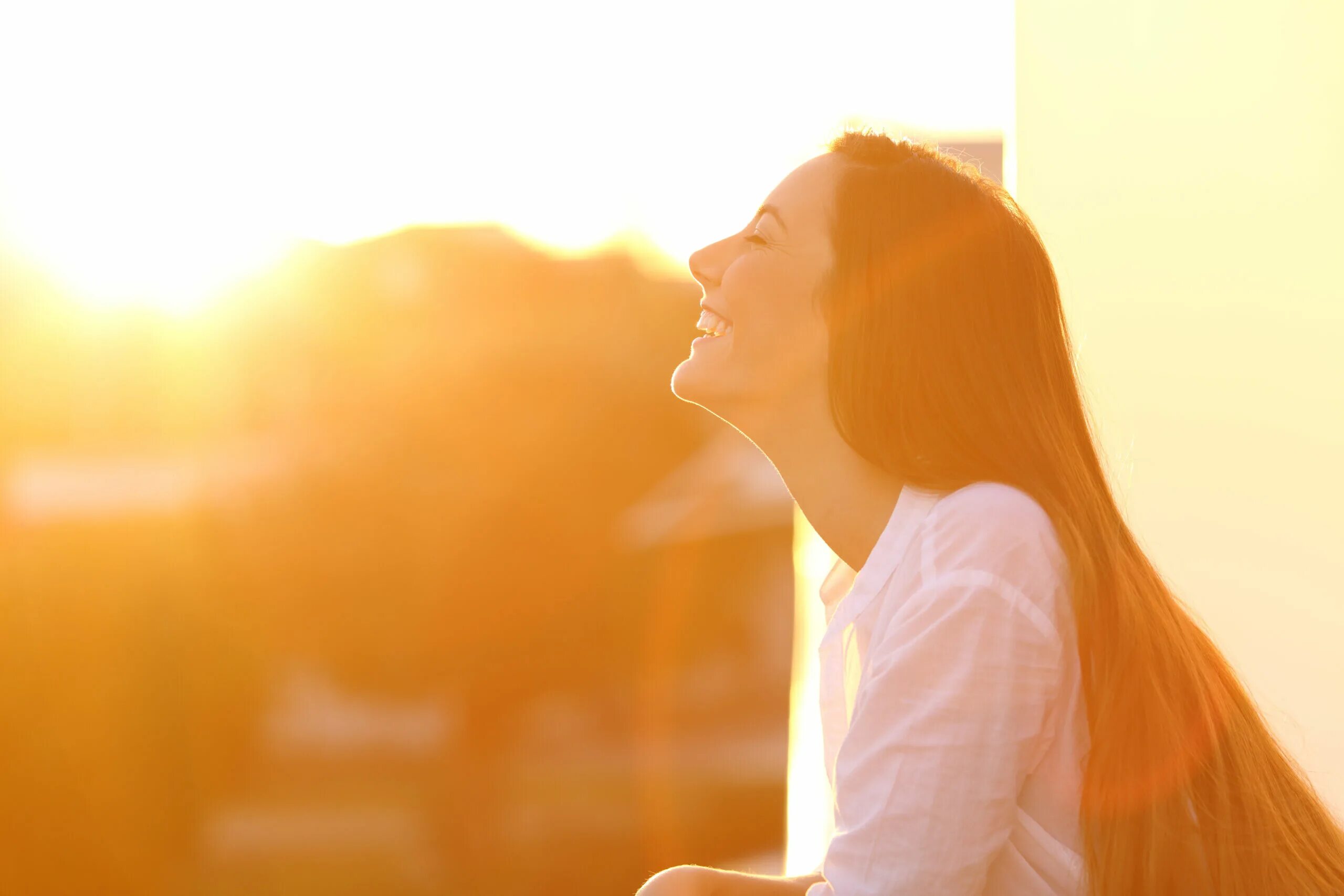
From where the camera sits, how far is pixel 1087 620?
690 millimetres

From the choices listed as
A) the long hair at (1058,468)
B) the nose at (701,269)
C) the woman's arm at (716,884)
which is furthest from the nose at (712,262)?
the woman's arm at (716,884)

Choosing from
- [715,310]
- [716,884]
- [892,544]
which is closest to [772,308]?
[715,310]

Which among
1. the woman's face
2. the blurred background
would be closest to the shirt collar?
the woman's face

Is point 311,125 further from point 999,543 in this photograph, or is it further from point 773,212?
point 999,543

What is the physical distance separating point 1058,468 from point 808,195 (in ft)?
1.06

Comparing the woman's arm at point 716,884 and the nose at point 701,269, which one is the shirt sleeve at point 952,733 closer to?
the woman's arm at point 716,884

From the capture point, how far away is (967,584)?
655mm

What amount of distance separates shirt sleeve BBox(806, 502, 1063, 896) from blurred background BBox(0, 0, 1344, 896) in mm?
495

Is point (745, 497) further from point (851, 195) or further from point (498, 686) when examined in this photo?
point (851, 195)

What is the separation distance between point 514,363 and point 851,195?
Result: 3793mm

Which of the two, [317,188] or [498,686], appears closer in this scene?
[317,188]

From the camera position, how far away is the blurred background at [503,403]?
1.57 metres

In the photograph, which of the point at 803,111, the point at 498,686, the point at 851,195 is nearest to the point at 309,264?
the point at 498,686

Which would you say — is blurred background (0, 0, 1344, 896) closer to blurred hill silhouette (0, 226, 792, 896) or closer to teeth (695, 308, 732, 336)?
blurred hill silhouette (0, 226, 792, 896)
